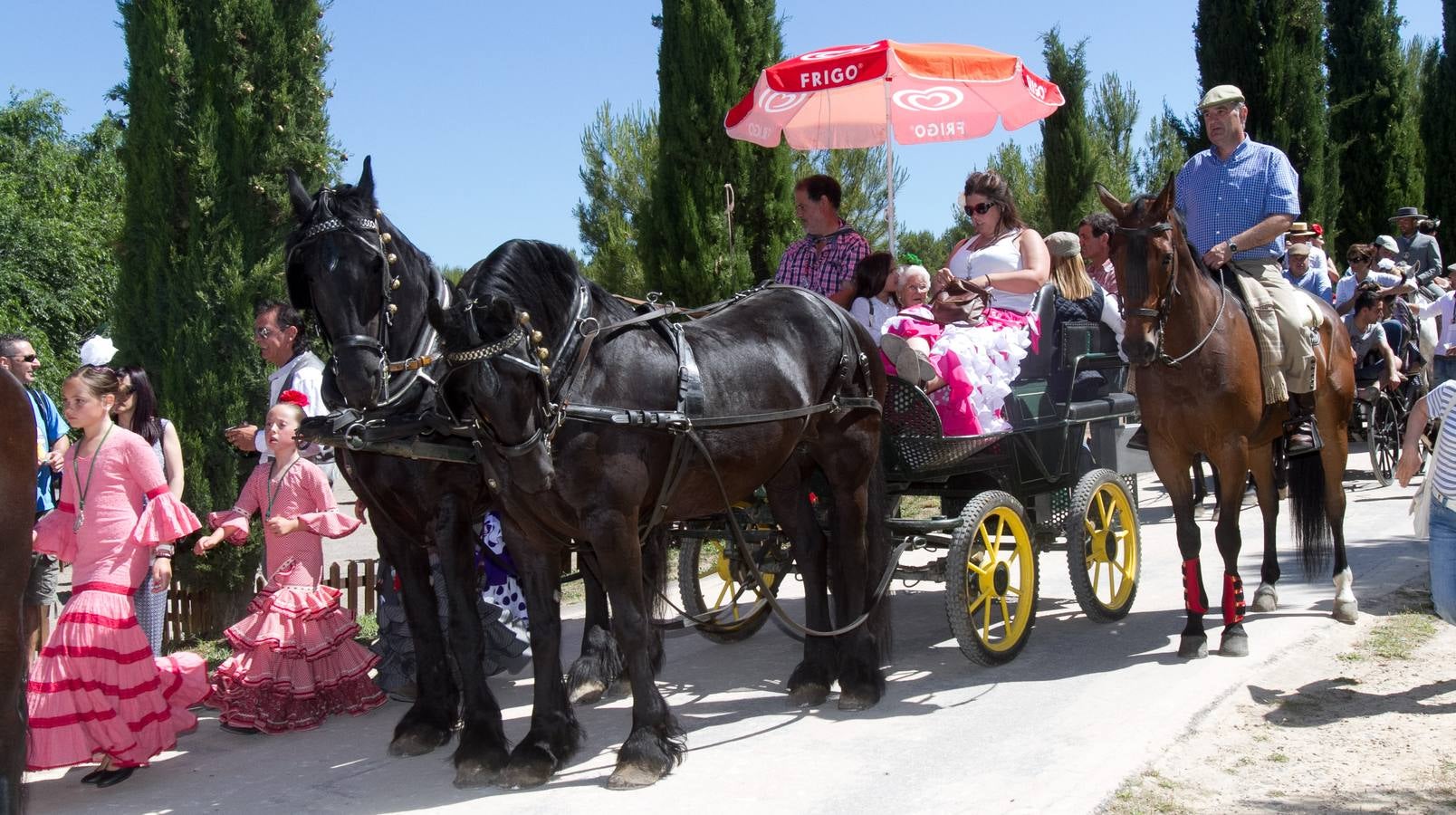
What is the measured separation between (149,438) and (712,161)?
614 centimetres

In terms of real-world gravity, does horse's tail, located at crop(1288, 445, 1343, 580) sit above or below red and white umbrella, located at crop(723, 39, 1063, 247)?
below

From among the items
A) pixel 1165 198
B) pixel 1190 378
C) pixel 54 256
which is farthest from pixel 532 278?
pixel 54 256

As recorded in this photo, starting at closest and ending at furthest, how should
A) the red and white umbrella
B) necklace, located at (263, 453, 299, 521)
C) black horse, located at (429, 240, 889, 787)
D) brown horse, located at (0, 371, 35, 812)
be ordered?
1. brown horse, located at (0, 371, 35, 812)
2. black horse, located at (429, 240, 889, 787)
3. necklace, located at (263, 453, 299, 521)
4. the red and white umbrella

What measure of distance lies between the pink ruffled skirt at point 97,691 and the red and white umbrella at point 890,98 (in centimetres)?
503

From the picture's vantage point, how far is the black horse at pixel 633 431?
156 inches

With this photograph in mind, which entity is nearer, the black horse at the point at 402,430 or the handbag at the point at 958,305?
the black horse at the point at 402,430

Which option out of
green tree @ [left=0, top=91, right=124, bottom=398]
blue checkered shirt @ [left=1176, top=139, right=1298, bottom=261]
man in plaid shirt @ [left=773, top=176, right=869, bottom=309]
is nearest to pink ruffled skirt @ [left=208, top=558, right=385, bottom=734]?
man in plaid shirt @ [left=773, top=176, right=869, bottom=309]

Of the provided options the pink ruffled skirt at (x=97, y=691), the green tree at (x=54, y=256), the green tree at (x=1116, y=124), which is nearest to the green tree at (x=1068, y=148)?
the green tree at (x=1116, y=124)

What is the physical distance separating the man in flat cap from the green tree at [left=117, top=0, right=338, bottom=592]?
5493 millimetres

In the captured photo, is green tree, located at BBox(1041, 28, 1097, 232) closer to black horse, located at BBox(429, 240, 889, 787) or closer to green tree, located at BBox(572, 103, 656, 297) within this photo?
green tree, located at BBox(572, 103, 656, 297)

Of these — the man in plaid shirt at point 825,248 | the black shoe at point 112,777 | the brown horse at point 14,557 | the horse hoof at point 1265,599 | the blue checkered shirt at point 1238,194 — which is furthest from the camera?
the man in plaid shirt at point 825,248

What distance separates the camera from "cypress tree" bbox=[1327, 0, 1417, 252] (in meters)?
24.2

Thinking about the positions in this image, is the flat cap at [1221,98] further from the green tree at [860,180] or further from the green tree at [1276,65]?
the green tree at [1276,65]

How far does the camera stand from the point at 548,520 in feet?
14.2
